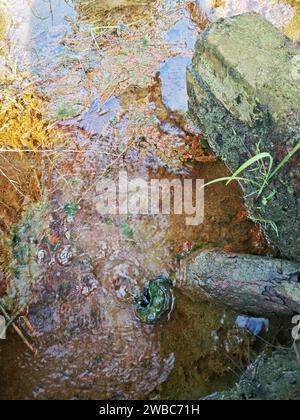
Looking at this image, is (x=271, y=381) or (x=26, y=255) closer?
(x=271, y=381)

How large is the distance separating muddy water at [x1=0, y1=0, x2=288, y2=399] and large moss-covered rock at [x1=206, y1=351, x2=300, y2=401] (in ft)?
0.54

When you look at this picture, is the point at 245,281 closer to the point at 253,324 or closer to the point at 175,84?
the point at 253,324

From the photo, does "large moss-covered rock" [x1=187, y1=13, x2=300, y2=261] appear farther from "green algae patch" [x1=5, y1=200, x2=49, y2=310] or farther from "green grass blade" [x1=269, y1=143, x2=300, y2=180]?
"green algae patch" [x1=5, y1=200, x2=49, y2=310]

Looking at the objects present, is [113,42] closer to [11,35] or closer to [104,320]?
[11,35]

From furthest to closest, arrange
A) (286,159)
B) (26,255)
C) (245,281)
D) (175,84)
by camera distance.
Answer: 1. (175,84)
2. (26,255)
3. (245,281)
4. (286,159)

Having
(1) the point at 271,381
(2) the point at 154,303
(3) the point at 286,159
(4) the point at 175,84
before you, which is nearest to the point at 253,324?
(1) the point at 271,381

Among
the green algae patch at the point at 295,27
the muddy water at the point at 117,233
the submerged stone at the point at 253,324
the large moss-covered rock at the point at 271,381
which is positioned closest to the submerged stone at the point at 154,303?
the muddy water at the point at 117,233

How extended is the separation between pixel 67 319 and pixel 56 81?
2177mm

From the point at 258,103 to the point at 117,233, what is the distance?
4.23 feet

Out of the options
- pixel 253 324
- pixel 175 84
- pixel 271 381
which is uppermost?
pixel 175 84

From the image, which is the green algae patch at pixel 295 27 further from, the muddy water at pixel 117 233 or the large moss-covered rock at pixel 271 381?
the large moss-covered rock at pixel 271 381

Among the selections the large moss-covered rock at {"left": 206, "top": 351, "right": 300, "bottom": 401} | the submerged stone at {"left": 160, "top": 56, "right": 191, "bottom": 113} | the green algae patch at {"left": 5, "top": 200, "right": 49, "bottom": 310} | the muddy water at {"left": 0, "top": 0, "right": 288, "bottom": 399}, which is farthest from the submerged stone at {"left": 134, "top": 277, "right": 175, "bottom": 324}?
the submerged stone at {"left": 160, "top": 56, "right": 191, "bottom": 113}

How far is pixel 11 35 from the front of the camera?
11.7 ft

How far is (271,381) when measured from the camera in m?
1.81
